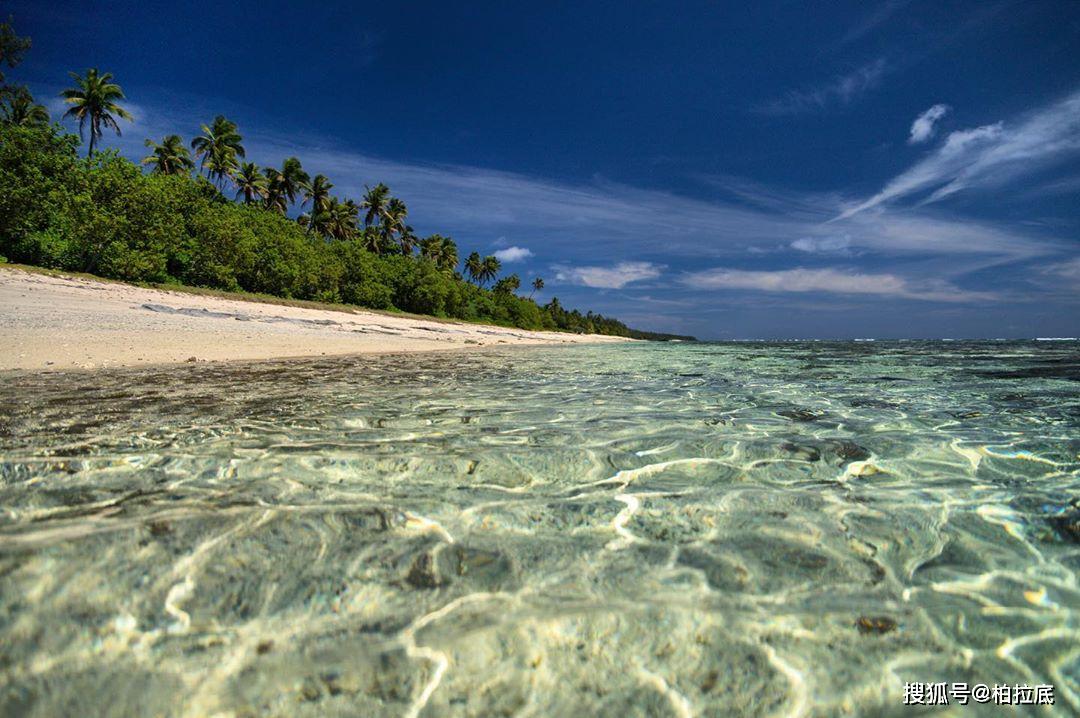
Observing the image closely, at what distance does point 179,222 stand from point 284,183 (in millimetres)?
32702

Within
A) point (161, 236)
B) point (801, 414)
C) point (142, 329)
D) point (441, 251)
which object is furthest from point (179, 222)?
point (441, 251)

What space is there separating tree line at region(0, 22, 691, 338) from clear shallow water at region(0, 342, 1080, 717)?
2317 cm

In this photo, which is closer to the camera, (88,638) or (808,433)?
(88,638)

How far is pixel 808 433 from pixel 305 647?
14.4 ft

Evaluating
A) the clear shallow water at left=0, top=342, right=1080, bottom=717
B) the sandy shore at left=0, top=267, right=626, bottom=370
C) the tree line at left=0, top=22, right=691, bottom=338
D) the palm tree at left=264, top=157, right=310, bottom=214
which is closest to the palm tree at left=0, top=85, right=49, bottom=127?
the tree line at left=0, top=22, right=691, bottom=338

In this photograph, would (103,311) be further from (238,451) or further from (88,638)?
(88,638)

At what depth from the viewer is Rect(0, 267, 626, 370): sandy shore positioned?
30.8 ft

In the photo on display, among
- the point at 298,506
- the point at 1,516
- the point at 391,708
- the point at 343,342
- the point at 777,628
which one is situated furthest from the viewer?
the point at 343,342

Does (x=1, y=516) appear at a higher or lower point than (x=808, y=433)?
lower

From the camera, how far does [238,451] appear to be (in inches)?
135

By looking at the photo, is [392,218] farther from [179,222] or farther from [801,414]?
[801,414]

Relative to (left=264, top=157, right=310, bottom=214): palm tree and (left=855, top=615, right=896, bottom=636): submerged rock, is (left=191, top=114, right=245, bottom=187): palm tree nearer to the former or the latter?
(left=264, top=157, right=310, bottom=214): palm tree

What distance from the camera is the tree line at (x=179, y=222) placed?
67.3ft

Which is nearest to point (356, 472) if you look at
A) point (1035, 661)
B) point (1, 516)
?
point (1, 516)
